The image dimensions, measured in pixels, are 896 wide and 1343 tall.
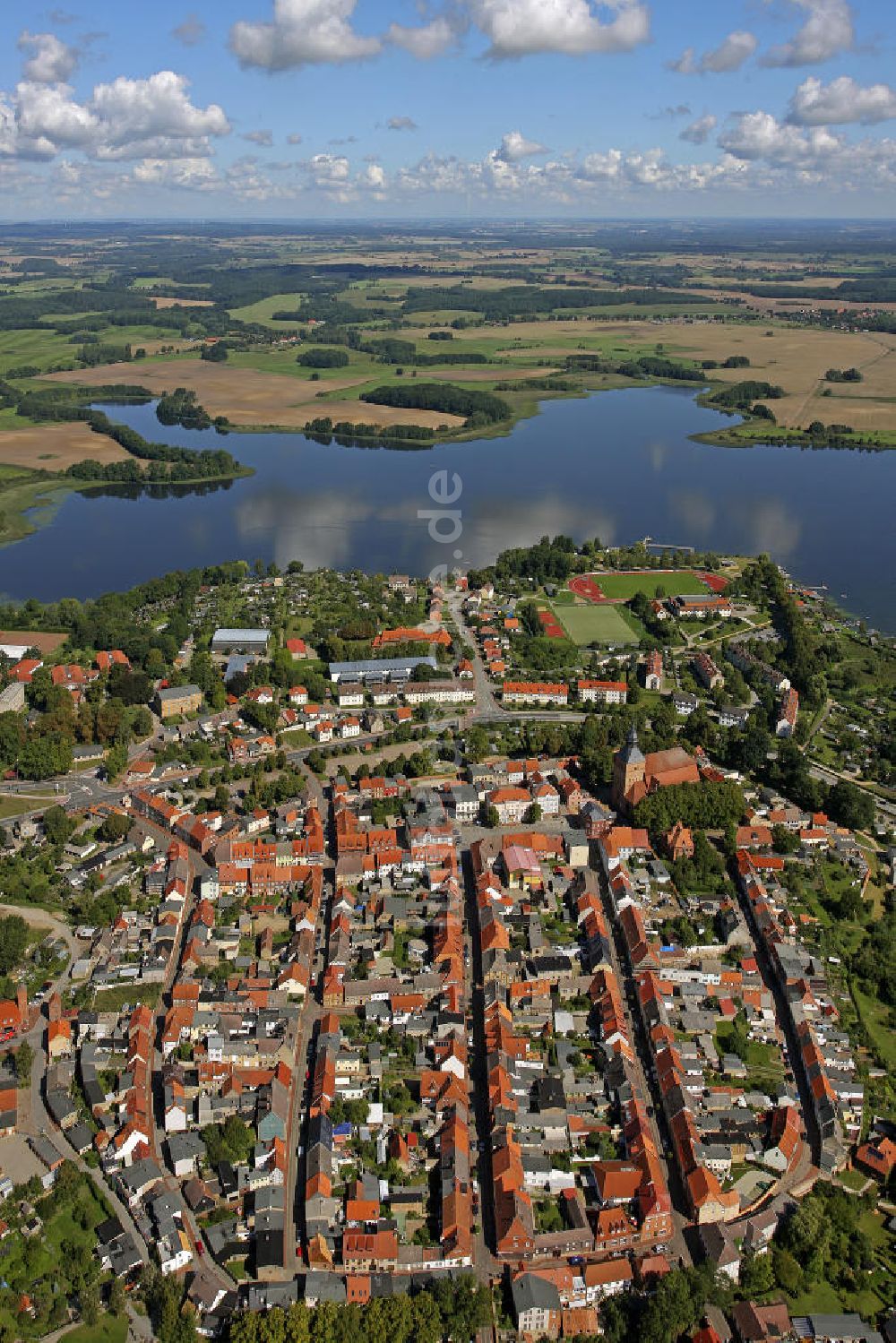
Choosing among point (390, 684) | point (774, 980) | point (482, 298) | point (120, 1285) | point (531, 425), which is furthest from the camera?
point (482, 298)

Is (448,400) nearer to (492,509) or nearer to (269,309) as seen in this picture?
(492,509)

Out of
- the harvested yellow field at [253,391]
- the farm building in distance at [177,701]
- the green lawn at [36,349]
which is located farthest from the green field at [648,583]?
the green lawn at [36,349]

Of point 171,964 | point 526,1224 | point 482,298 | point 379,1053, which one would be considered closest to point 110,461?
point 171,964

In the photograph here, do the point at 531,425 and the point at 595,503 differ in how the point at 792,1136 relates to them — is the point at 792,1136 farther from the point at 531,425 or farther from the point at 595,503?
the point at 531,425

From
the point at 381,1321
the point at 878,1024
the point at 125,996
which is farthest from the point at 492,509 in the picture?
the point at 381,1321

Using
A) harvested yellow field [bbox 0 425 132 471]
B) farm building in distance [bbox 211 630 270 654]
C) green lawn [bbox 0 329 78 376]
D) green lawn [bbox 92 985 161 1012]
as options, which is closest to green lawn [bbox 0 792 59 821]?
green lawn [bbox 92 985 161 1012]

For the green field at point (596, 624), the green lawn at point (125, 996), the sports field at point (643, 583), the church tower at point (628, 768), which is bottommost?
the green lawn at point (125, 996)

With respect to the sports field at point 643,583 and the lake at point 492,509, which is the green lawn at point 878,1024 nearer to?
the lake at point 492,509
